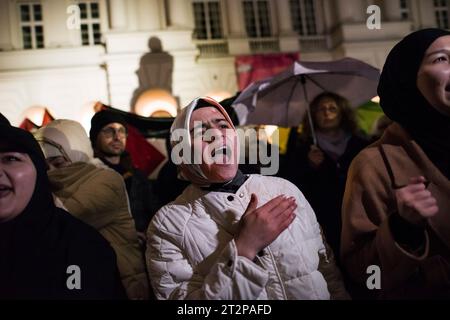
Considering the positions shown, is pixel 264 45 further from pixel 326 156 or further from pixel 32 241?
pixel 32 241

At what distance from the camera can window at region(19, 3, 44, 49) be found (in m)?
14.0

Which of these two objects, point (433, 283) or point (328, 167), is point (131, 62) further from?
point (433, 283)

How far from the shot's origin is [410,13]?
14.6m

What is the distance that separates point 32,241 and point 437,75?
1.99 m

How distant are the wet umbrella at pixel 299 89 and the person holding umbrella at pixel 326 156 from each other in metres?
0.20

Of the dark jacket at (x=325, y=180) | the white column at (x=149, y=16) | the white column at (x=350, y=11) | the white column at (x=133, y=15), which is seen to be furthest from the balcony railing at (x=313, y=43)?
the dark jacket at (x=325, y=180)

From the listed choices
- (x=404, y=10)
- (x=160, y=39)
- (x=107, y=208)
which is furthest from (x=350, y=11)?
(x=107, y=208)

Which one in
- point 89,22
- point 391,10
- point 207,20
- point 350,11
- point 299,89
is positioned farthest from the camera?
point 207,20

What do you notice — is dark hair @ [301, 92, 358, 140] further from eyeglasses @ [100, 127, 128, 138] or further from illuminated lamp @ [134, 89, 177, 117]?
illuminated lamp @ [134, 89, 177, 117]

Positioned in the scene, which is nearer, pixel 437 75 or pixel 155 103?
pixel 437 75

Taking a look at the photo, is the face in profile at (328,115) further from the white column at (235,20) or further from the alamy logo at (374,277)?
the white column at (235,20)

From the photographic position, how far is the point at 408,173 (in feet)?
6.49

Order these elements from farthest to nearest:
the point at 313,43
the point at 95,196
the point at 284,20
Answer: the point at 313,43
the point at 284,20
the point at 95,196
